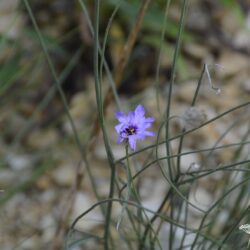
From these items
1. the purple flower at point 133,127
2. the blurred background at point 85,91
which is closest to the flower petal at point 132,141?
the purple flower at point 133,127

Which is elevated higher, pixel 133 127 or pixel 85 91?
pixel 85 91

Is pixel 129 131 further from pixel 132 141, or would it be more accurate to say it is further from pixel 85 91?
pixel 85 91

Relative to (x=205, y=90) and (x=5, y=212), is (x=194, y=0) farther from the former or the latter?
(x=5, y=212)

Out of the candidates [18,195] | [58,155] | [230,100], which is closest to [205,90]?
[230,100]

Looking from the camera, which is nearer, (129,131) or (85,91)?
(129,131)

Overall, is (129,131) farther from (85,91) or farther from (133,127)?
(85,91)

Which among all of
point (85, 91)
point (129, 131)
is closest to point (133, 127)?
point (129, 131)

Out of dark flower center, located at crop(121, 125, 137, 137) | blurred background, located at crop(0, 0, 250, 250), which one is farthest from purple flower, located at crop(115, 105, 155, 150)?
blurred background, located at crop(0, 0, 250, 250)
